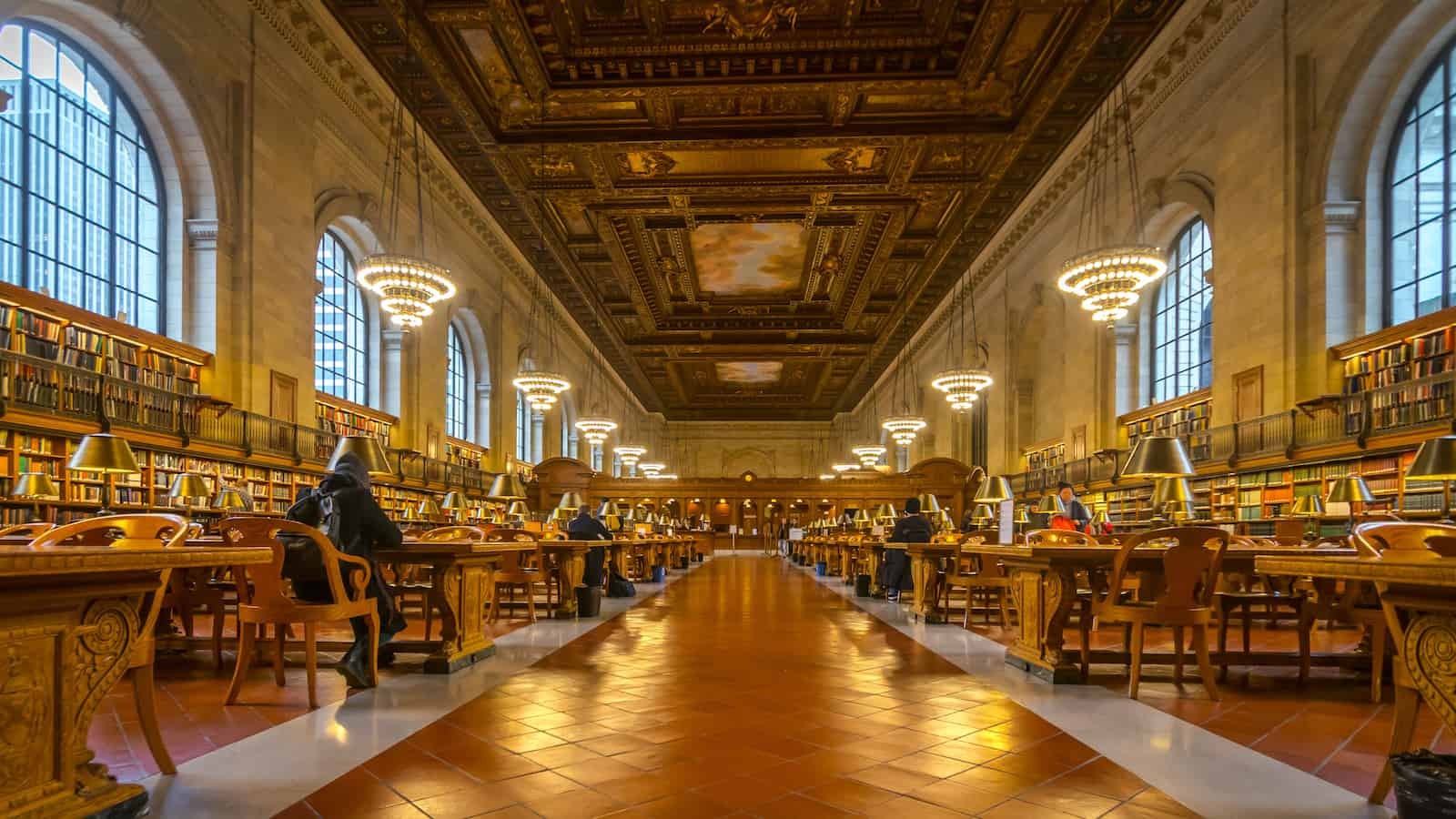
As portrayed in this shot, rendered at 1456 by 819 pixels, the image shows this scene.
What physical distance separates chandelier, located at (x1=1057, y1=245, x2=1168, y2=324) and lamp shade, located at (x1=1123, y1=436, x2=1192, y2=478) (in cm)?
586

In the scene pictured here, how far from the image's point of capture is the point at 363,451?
199 inches

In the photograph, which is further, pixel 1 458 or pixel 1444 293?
pixel 1444 293

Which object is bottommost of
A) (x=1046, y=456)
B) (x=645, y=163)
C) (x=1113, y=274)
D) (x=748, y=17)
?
(x=1046, y=456)

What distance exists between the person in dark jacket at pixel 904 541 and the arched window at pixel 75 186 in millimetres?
8788

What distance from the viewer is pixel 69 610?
2377 mm

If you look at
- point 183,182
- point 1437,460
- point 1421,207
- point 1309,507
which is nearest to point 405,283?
point 183,182

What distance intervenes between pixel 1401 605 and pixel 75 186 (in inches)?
445

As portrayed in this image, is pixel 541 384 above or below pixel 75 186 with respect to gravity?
below

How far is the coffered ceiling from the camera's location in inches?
398

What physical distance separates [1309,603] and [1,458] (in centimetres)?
985

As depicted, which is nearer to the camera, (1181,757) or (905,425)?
(1181,757)

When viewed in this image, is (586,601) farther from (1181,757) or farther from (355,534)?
(1181,757)

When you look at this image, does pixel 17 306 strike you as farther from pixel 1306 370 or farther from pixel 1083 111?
pixel 1306 370

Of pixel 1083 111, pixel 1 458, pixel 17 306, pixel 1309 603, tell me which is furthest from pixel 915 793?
pixel 1083 111
